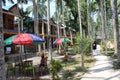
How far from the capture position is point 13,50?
36531mm

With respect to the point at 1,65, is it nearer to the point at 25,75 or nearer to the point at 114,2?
the point at 25,75

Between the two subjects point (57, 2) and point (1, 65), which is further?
point (57, 2)

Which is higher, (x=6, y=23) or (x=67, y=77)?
(x=6, y=23)

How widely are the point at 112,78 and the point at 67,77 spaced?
7.90 feet

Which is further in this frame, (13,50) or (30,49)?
(30,49)

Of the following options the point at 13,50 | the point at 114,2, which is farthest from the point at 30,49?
the point at 114,2

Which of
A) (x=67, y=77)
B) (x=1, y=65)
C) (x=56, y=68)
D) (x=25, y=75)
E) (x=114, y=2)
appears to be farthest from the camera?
(x=114, y=2)

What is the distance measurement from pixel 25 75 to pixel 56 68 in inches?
124

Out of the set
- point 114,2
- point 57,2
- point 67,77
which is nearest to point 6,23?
point 57,2

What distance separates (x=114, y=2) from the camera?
59.2 ft

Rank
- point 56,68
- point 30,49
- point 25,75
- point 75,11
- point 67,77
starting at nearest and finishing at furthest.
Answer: point 56,68 → point 67,77 → point 25,75 → point 30,49 → point 75,11

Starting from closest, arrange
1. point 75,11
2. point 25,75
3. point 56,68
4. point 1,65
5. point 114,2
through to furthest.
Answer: point 1,65
point 56,68
point 25,75
point 114,2
point 75,11

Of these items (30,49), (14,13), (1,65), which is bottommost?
(30,49)

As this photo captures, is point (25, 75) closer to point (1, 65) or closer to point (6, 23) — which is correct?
point (1, 65)
